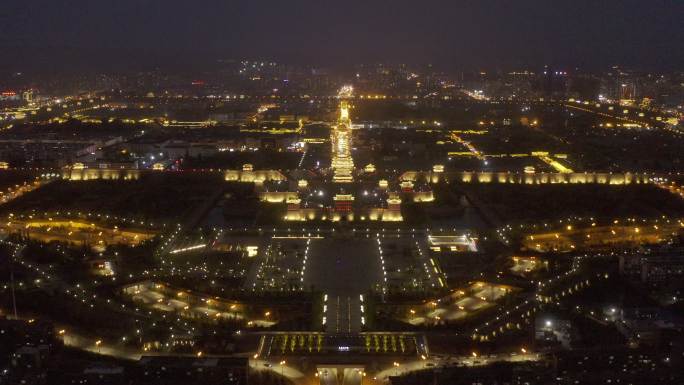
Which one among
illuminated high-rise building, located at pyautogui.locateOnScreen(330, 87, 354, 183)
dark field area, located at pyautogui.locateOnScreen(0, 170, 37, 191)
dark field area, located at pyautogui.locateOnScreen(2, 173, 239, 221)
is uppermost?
illuminated high-rise building, located at pyautogui.locateOnScreen(330, 87, 354, 183)

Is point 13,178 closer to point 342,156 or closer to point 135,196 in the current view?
point 135,196

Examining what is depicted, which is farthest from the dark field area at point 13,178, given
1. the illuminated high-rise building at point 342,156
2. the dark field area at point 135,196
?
the illuminated high-rise building at point 342,156

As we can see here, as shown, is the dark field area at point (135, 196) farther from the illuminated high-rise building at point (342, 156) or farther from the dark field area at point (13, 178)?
the illuminated high-rise building at point (342, 156)

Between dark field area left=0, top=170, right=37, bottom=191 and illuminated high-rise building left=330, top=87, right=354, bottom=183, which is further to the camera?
dark field area left=0, top=170, right=37, bottom=191

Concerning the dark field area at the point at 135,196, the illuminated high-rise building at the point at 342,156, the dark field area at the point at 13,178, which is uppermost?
the illuminated high-rise building at the point at 342,156

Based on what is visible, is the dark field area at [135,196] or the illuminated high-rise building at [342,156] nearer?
the dark field area at [135,196]

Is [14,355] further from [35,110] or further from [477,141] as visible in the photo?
[35,110]

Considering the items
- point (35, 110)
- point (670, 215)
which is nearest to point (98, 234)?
point (670, 215)

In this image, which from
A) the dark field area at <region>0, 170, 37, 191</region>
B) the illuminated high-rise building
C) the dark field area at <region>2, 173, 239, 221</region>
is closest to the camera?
the dark field area at <region>2, 173, 239, 221</region>

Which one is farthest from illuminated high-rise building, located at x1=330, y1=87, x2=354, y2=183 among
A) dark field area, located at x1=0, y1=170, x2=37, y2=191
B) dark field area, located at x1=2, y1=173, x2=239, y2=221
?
dark field area, located at x1=0, y1=170, x2=37, y2=191

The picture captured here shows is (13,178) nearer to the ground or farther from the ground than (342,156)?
nearer to the ground

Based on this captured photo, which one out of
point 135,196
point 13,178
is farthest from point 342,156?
point 13,178

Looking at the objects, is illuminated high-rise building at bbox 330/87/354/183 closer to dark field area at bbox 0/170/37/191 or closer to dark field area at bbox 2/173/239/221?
dark field area at bbox 2/173/239/221
